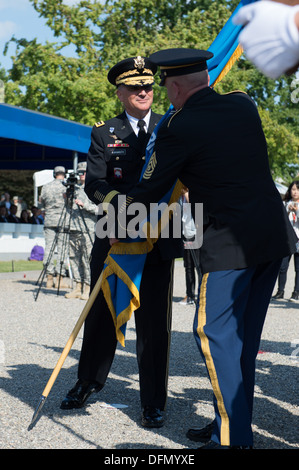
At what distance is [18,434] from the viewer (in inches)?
147

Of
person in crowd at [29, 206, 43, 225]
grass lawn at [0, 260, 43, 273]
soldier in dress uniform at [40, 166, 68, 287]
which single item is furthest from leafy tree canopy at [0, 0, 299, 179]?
soldier in dress uniform at [40, 166, 68, 287]

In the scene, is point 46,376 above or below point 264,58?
below

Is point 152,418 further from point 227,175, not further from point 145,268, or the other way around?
point 227,175

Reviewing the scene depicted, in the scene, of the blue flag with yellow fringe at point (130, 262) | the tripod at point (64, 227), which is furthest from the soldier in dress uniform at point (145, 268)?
the tripod at point (64, 227)

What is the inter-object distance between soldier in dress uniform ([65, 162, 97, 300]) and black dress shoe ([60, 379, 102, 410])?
6.30 meters

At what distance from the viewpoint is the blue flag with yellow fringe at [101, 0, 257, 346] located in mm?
4051

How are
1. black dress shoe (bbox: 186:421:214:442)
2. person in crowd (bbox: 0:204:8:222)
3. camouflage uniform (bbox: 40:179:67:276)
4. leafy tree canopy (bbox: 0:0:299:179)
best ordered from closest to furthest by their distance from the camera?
1. black dress shoe (bbox: 186:421:214:442)
2. camouflage uniform (bbox: 40:179:67:276)
3. person in crowd (bbox: 0:204:8:222)
4. leafy tree canopy (bbox: 0:0:299:179)

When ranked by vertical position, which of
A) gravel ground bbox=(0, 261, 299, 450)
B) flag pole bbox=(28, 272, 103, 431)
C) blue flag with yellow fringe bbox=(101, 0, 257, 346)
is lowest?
gravel ground bbox=(0, 261, 299, 450)

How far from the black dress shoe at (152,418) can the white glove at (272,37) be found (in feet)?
8.54

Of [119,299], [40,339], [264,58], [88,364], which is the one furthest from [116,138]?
[40,339]

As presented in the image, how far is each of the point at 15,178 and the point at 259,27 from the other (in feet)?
124

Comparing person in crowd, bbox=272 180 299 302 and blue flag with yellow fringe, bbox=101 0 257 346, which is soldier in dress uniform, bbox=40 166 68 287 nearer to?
person in crowd, bbox=272 180 299 302

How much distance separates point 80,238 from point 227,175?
26.1 ft
